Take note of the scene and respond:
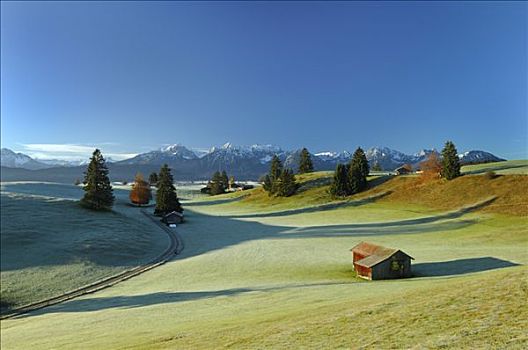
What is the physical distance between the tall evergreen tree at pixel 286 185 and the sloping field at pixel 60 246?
51619 mm

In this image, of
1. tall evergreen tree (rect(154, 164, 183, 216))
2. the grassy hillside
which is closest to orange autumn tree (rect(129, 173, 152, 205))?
the grassy hillside

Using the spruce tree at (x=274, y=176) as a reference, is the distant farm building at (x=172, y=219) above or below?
below

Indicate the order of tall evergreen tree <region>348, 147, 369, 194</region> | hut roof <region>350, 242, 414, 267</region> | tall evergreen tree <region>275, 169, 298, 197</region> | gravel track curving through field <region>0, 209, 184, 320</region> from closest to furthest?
gravel track curving through field <region>0, 209, 184, 320</region> < hut roof <region>350, 242, 414, 267</region> < tall evergreen tree <region>348, 147, 369, 194</region> < tall evergreen tree <region>275, 169, 298, 197</region>

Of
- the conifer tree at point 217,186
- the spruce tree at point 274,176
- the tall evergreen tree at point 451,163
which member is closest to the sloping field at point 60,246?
the spruce tree at point 274,176

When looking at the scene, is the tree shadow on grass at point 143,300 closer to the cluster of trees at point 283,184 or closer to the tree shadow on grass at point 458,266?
the tree shadow on grass at point 458,266

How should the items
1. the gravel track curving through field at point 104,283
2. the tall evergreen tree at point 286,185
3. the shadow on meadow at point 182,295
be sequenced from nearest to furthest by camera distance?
the shadow on meadow at point 182,295 < the gravel track curving through field at point 104,283 < the tall evergreen tree at point 286,185

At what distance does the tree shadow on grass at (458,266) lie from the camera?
34.6 metres

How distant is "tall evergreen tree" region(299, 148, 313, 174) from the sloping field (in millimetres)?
82948

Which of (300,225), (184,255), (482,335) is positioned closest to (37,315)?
(184,255)

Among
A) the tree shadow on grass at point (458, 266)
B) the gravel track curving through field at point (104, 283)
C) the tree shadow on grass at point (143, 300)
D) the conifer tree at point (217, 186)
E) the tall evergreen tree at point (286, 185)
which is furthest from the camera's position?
the conifer tree at point (217, 186)

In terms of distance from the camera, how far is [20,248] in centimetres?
5138

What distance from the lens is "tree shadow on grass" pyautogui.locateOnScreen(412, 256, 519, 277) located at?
34.6 m

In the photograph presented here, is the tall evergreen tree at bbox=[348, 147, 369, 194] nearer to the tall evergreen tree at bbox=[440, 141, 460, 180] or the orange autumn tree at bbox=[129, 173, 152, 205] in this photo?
the tall evergreen tree at bbox=[440, 141, 460, 180]

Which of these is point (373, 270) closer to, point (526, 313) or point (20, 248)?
point (526, 313)
